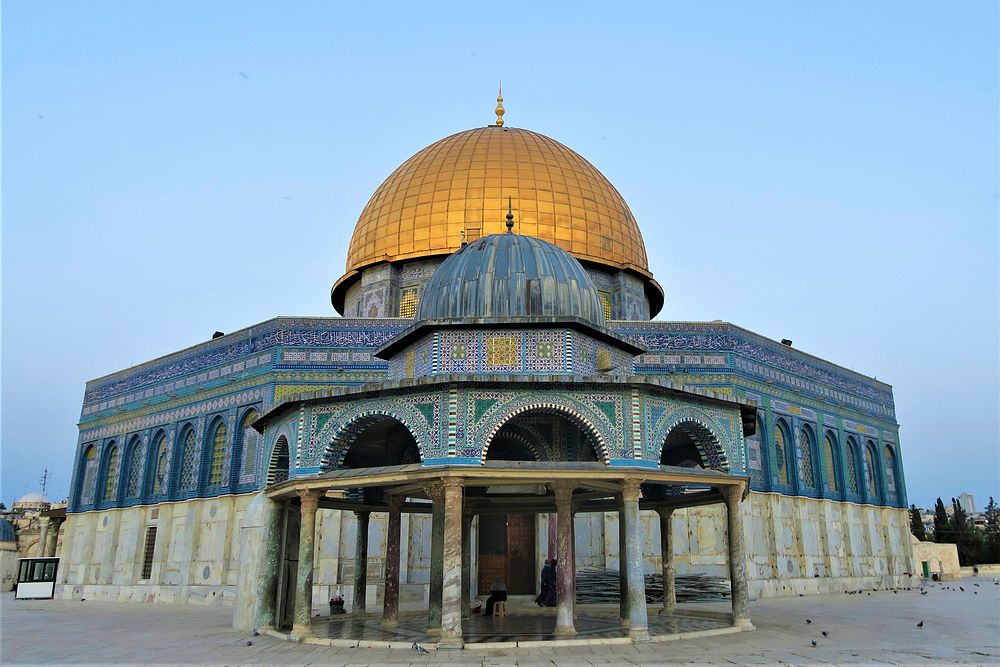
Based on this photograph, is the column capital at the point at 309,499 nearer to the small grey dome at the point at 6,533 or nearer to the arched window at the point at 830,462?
the arched window at the point at 830,462

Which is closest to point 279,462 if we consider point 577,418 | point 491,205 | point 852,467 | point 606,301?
point 577,418

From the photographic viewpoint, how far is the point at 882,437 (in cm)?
2783

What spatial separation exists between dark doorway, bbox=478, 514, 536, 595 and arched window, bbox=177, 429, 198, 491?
939cm

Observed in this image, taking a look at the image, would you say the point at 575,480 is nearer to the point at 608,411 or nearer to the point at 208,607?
the point at 608,411

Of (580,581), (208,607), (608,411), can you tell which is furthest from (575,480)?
(208,607)

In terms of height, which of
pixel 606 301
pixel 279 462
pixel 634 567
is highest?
pixel 606 301

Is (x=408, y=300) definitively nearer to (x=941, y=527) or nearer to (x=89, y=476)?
(x=89, y=476)

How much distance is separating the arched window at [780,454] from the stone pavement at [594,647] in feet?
20.6

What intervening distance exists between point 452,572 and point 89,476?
69.5 feet

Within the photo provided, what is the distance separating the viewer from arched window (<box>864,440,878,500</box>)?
87.3ft

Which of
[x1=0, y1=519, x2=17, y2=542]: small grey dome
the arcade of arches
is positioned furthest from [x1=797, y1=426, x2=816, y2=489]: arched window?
[x1=0, y1=519, x2=17, y2=542]: small grey dome

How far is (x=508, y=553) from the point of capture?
1931cm

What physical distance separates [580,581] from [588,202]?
40.4 ft

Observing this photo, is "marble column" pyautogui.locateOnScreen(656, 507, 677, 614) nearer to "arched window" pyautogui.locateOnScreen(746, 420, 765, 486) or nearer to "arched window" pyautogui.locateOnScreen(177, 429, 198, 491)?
"arched window" pyautogui.locateOnScreen(746, 420, 765, 486)
